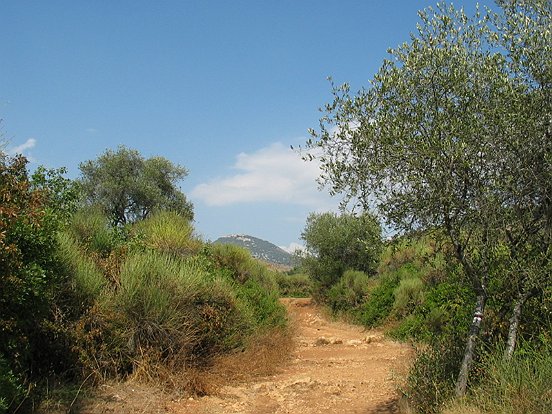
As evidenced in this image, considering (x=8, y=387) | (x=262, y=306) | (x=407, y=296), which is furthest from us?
(x=407, y=296)

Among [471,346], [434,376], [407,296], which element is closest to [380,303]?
[407,296]

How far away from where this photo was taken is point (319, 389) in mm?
10945

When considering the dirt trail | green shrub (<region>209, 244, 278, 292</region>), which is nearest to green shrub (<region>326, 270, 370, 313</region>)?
green shrub (<region>209, 244, 278, 292</region>)

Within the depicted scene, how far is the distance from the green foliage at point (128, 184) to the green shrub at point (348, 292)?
11709 millimetres

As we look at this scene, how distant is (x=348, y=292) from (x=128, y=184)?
17.0 metres

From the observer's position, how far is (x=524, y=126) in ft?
22.4

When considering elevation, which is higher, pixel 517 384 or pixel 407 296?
pixel 407 296

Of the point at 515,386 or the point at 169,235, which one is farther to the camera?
the point at 169,235

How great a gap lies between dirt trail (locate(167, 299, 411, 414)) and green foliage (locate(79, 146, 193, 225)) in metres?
22.8

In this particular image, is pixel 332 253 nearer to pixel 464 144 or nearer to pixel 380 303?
pixel 380 303

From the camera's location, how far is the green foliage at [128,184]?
36.5 metres

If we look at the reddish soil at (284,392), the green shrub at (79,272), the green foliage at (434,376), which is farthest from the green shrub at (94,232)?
the green foliage at (434,376)

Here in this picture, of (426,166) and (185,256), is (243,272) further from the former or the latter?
(426,166)

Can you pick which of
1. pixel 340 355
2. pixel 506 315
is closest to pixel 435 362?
pixel 506 315
